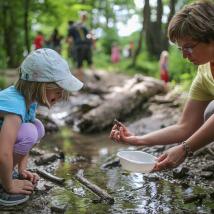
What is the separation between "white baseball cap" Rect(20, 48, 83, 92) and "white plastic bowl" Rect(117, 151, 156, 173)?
0.60 metres

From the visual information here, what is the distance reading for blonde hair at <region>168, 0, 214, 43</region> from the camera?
8.55 feet

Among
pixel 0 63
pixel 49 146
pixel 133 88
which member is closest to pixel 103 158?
pixel 49 146

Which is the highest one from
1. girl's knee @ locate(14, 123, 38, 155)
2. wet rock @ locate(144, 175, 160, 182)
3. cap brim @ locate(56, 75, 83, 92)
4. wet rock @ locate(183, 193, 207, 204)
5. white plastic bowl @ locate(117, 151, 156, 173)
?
cap brim @ locate(56, 75, 83, 92)

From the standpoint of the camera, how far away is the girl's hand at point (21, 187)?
2635mm

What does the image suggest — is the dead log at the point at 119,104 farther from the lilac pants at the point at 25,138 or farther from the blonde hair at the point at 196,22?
the blonde hair at the point at 196,22

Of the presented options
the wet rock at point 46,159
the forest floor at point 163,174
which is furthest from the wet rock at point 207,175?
the wet rock at point 46,159

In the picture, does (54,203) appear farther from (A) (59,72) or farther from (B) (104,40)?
(B) (104,40)

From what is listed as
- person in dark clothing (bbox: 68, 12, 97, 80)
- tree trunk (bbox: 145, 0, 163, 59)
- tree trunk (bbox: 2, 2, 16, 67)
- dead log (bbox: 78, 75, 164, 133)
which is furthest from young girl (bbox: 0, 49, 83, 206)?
tree trunk (bbox: 2, 2, 16, 67)

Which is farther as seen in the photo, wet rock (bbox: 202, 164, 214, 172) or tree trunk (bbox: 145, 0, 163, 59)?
tree trunk (bbox: 145, 0, 163, 59)

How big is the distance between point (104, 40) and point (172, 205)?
23.4m

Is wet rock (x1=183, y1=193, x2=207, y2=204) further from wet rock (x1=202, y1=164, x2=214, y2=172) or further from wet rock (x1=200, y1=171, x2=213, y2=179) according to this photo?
wet rock (x1=202, y1=164, x2=214, y2=172)

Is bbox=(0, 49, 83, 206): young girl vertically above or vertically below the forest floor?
above

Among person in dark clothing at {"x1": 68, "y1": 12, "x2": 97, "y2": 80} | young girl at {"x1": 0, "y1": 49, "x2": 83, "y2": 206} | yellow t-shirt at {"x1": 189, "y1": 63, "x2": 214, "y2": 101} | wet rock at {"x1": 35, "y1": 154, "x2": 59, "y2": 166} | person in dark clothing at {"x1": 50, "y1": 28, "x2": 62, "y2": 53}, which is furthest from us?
person in dark clothing at {"x1": 50, "y1": 28, "x2": 62, "y2": 53}

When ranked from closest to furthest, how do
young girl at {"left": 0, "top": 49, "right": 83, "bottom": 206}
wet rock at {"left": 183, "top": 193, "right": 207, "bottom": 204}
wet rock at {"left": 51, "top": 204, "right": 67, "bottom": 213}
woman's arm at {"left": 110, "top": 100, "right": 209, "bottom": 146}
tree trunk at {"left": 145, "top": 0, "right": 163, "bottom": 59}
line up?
young girl at {"left": 0, "top": 49, "right": 83, "bottom": 206} < wet rock at {"left": 51, "top": 204, "right": 67, "bottom": 213} < wet rock at {"left": 183, "top": 193, "right": 207, "bottom": 204} < woman's arm at {"left": 110, "top": 100, "right": 209, "bottom": 146} < tree trunk at {"left": 145, "top": 0, "right": 163, "bottom": 59}
